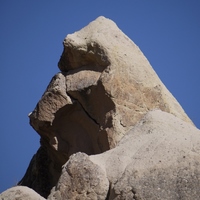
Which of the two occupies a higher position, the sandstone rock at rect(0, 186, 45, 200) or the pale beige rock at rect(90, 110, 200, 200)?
the sandstone rock at rect(0, 186, 45, 200)

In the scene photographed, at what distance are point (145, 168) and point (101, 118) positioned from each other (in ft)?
11.7

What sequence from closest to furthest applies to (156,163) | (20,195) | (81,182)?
(156,163), (81,182), (20,195)

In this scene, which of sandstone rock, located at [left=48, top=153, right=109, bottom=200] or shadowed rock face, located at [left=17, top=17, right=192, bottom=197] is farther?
shadowed rock face, located at [left=17, top=17, right=192, bottom=197]

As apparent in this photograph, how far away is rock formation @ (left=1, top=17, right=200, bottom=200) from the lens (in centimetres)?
423

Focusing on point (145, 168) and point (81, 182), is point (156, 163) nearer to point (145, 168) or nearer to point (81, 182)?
point (145, 168)

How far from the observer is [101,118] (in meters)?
7.52

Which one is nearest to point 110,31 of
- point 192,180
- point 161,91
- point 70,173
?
point 161,91

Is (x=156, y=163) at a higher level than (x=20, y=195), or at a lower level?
lower

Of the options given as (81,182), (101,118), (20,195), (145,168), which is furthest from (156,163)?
(101,118)

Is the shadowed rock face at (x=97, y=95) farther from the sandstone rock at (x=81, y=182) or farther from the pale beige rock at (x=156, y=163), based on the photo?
the sandstone rock at (x=81, y=182)

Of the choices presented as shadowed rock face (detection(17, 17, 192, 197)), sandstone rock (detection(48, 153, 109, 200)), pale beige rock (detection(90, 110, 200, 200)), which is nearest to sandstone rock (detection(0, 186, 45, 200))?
sandstone rock (detection(48, 153, 109, 200))

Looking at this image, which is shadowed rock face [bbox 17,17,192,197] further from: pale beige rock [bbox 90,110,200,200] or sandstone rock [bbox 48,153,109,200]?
sandstone rock [bbox 48,153,109,200]

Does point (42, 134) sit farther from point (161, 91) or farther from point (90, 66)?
point (161, 91)

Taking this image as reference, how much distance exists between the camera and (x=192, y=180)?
12.0 feet
